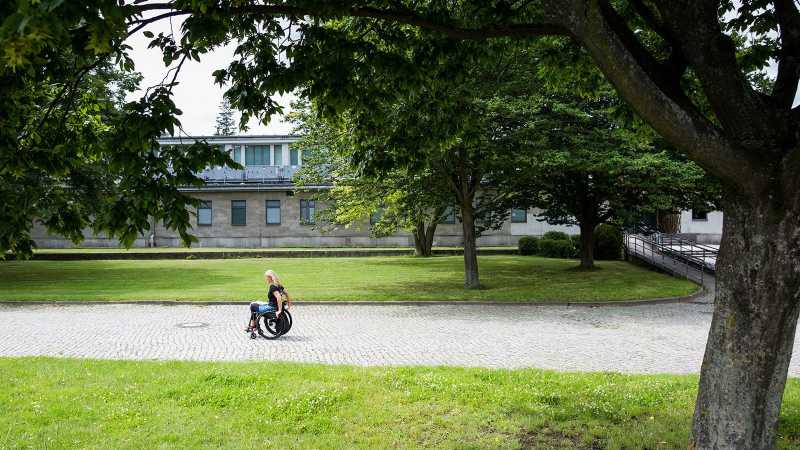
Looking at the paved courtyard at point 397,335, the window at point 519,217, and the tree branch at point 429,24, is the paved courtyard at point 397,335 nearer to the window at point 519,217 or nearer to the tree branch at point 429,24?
the tree branch at point 429,24

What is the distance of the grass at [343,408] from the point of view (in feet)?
19.1

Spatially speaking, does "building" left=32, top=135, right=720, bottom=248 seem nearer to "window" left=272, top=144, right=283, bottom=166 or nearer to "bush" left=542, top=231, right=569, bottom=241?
"window" left=272, top=144, right=283, bottom=166

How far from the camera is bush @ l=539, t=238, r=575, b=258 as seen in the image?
37719mm

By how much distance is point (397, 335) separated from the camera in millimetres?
12406

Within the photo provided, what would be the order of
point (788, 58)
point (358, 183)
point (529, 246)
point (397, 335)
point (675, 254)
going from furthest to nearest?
point (529, 246) < point (675, 254) < point (358, 183) < point (397, 335) < point (788, 58)

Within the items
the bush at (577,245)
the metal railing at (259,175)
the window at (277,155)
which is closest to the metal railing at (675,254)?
the bush at (577,245)

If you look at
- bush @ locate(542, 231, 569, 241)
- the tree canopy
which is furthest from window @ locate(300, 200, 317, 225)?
the tree canopy

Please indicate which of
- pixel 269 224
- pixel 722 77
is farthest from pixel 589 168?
pixel 269 224

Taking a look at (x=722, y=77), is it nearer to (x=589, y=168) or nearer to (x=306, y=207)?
(x=589, y=168)

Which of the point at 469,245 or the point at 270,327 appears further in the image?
the point at 469,245

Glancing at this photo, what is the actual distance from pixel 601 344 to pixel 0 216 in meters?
9.61

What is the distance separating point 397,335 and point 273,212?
42015 millimetres

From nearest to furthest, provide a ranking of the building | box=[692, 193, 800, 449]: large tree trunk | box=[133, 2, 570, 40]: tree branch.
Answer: box=[692, 193, 800, 449]: large tree trunk < box=[133, 2, 570, 40]: tree branch < the building

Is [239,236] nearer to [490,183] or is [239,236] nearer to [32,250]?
[490,183]
